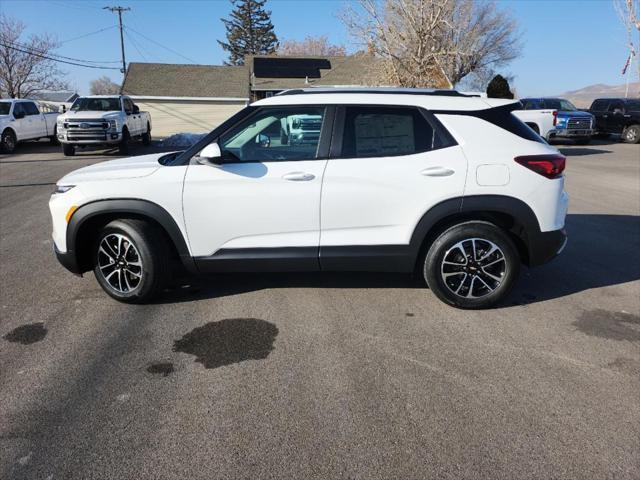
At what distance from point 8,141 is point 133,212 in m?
17.6

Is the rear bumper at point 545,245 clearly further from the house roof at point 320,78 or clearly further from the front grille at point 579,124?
the house roof at point 320,78

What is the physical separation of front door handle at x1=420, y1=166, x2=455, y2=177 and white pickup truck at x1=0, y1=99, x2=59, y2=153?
62.1 ft

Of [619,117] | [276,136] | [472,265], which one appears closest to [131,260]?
[276,136]

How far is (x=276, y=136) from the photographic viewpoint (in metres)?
4.36

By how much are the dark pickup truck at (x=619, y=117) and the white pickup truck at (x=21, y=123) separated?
84.2 feet

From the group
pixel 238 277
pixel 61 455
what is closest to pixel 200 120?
pixel 238 277

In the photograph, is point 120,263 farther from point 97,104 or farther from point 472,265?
point 97,104

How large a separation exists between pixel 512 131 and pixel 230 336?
2.87 meters

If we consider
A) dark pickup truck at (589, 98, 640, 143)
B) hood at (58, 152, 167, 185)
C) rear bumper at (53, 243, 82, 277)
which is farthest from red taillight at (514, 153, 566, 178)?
dark pickup truck at (589, 98, 640, 143)

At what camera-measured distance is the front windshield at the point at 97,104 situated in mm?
18031

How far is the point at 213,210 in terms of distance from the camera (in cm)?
421

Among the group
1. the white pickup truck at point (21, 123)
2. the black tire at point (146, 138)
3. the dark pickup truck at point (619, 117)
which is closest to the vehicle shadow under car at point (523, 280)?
the white pickup truck at point (21, 123)

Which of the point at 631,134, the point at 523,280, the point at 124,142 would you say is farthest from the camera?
the point at 631,134

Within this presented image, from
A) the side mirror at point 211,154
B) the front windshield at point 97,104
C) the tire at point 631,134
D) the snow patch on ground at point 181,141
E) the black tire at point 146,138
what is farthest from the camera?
the tire at point 631,134
